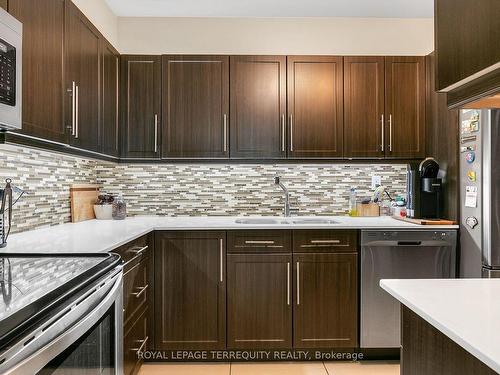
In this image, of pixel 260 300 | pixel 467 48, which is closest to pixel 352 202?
pixel 260 300

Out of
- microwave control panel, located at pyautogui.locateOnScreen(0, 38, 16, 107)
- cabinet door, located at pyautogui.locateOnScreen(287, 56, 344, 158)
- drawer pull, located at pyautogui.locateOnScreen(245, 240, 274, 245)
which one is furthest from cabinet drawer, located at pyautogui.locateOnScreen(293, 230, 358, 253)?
microwave control panel, located at pyautogui.locateOnScreen(0, 38, 16, 107)

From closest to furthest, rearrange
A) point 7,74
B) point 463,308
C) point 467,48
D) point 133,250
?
point 467,48, point 463,308, point 7,74, point 133,250

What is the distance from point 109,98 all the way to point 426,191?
2363 mm

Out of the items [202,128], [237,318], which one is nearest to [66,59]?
[202,128]

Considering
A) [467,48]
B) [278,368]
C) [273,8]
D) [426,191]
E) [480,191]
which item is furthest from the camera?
[273,8]

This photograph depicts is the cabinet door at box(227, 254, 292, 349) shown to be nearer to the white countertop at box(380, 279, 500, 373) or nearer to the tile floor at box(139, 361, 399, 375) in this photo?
the tile floor at box(139, 361, 399, 375)

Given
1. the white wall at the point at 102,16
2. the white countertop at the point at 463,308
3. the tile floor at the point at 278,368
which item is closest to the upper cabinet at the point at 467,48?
the white countertop at the point at 463,308

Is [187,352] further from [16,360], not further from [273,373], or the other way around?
[16,360]

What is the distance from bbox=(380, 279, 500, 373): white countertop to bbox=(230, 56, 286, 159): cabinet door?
1.90 metres

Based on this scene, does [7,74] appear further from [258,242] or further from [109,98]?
[258,242]

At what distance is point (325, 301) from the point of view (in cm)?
273

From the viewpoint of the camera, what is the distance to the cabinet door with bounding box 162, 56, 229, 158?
9.90 ft

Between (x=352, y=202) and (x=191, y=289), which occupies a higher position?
(x=352, y=202)

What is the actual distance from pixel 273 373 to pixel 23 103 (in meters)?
2.13
